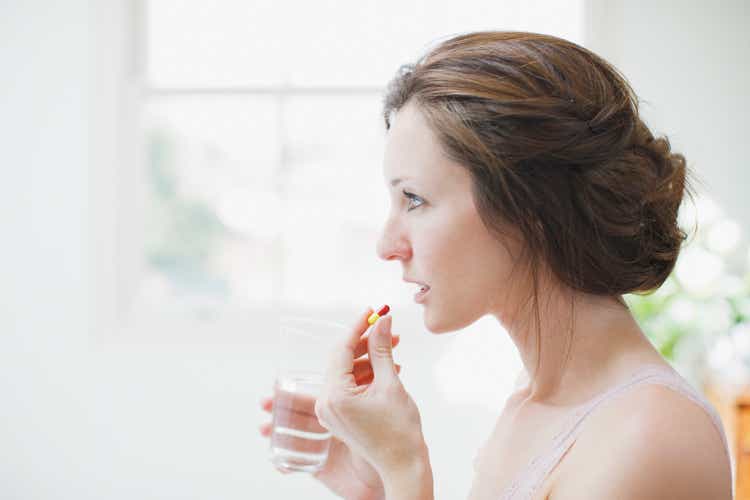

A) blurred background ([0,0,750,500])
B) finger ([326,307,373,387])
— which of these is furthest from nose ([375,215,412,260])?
blurred background ([0,0,750,500])

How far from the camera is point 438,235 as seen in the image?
40.9 inches

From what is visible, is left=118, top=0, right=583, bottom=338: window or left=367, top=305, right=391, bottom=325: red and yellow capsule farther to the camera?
left=118, top=0, right=583, bottom=338: window

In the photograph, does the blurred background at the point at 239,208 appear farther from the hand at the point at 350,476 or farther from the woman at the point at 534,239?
the woman at the point at 534,239

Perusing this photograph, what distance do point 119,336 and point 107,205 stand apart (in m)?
0.55

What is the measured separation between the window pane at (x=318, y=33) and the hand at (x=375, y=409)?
224cm

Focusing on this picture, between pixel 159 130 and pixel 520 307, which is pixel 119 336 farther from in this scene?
pixel 520 307

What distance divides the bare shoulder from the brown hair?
0.20m

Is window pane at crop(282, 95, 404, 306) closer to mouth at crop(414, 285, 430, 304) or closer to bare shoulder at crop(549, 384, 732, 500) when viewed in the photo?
mouth at crop(414, 285, 430, 304)

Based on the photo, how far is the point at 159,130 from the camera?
3.25 m

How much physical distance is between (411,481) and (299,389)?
260 millimetres

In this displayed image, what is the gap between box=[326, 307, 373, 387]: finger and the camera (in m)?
1.07

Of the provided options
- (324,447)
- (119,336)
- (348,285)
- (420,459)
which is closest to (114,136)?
(119,336)

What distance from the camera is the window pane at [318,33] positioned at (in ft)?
10.3

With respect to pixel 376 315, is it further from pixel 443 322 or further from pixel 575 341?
pixel 575 341
